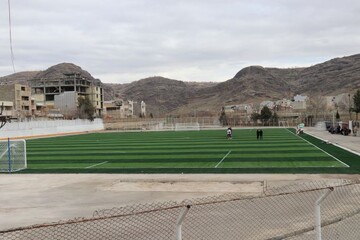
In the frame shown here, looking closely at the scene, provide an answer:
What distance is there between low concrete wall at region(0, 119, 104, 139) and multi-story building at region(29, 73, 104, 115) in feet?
260

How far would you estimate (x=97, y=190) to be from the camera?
17406 mm

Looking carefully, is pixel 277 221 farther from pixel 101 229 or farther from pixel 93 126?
pixel 93 126

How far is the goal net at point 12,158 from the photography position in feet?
82.6

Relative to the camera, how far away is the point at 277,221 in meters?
11.0

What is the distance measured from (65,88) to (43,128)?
106418 mm

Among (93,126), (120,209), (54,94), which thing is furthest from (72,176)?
(54,94)

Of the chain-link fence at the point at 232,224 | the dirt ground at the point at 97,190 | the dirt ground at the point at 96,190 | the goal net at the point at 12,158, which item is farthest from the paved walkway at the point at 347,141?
the goal net at the point at 12,158

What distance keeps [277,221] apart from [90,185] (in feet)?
31.6

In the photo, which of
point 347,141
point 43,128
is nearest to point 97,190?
point 347,141

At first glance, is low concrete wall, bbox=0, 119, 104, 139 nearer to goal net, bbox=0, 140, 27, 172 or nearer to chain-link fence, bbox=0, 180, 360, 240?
goal net, bbox=0, 140, 27, 172

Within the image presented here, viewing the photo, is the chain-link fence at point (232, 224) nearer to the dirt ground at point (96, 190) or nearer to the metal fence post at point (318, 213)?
the metal fence post at point (318, 213)

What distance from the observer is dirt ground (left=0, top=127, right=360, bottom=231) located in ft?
44.7

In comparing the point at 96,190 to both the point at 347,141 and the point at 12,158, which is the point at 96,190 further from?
the point at 347,141

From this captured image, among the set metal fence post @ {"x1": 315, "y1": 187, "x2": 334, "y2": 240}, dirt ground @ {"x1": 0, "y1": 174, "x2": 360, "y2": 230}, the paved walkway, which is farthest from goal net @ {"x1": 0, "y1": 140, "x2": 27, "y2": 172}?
metal fence post @ {"x1": 315, "y1": 187, "x2": 334, "y2": 240}
